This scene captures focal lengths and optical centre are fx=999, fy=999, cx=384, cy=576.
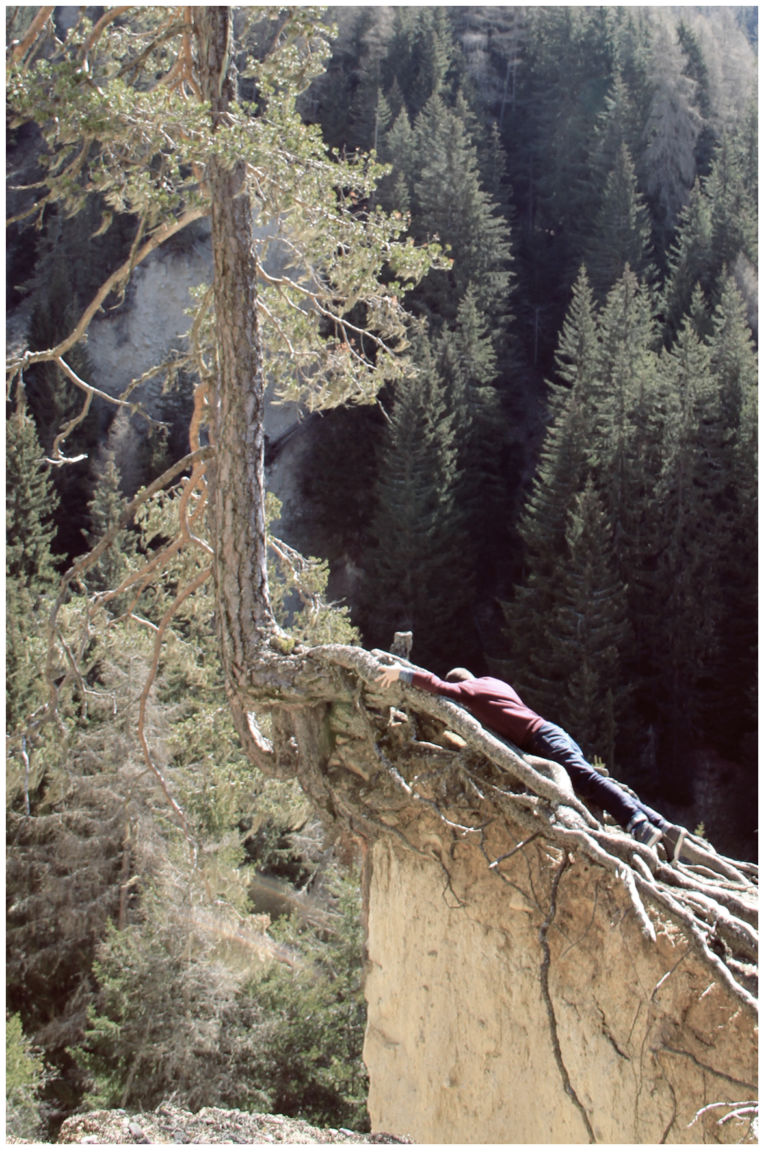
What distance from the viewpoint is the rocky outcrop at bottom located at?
15.6 feet

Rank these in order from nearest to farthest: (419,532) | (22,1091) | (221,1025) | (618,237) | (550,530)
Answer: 1. (22,1091)
2. (221,1025)
3. (550,530)
4. (419,532)
5. (618,237)

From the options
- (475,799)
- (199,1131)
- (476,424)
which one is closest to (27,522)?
(476,424)

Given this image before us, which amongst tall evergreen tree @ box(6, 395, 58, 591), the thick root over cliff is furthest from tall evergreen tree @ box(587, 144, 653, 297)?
the thick root over cliff

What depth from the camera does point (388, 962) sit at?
16.5 feet

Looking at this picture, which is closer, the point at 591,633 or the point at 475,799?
the point at 475,799

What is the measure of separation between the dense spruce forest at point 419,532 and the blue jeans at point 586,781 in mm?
2091

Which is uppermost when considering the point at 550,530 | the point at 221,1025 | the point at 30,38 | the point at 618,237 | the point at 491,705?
the point at 618,237

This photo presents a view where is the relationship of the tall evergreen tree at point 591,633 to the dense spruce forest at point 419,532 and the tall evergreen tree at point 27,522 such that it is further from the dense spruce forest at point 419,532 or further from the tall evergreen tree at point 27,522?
the tall evergreen tree at point 27,522

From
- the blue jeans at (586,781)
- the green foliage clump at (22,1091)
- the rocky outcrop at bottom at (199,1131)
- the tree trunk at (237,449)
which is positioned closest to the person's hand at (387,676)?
the blue jeans at (586,781)

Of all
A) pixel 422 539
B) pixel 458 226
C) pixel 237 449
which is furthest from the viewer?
pixel 458 226

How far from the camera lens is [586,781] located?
4430mm

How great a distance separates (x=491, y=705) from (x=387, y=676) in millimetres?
496

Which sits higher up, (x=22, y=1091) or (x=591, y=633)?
(x=591, y=633)

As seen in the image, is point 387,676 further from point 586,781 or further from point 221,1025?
point 221,1025
